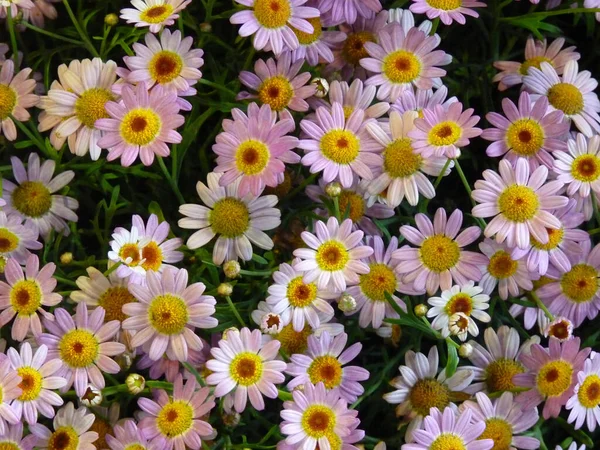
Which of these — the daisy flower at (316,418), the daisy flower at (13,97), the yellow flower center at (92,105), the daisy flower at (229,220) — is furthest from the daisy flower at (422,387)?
the daisy flower at (13,97)

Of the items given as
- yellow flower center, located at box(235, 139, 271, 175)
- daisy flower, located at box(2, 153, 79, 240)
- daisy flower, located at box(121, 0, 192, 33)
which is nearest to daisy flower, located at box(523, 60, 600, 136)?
yellow flower center, located at box(235, 139, 271, 175)

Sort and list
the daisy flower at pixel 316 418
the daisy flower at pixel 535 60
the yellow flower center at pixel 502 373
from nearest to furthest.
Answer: the daisy flower at pixel 316 418 < the yellow flower center at pixel 502 373 < the daisy flower at pixel 535 60

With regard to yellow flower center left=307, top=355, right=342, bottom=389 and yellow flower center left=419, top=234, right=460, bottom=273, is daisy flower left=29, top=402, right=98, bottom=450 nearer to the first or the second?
yellow flower center left=307, top=355, right=342, bottom=389

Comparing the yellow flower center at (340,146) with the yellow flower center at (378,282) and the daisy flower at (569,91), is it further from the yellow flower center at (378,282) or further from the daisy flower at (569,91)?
the daisy flower at (569,91)

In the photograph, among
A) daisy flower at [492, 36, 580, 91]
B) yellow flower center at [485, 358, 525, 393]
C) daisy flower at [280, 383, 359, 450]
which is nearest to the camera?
daisy flower at [280, 383, 359, 450]

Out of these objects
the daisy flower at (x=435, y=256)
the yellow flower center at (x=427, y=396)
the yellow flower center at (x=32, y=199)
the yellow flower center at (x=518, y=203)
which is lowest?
the yellow flower center at (x=427, y=396)

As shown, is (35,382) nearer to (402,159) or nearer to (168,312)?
(168,312)
